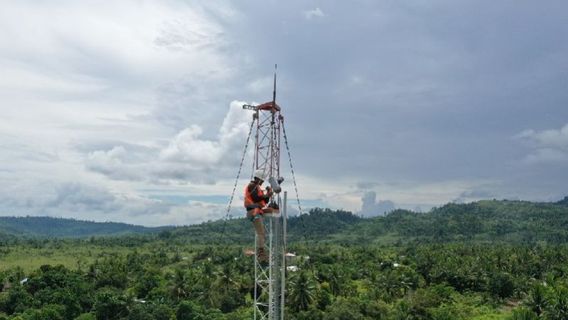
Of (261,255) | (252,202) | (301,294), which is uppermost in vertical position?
(252,202)

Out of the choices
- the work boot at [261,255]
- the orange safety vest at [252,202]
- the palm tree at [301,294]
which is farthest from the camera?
the palm tree at [301,294]

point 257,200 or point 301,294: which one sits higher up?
point 257,200

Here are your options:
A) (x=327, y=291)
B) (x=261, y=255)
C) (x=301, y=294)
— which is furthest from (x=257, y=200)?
(x=327, y=291)

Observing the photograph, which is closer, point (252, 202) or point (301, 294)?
point (252, 202)

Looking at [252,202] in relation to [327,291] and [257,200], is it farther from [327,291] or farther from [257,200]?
[327,291]

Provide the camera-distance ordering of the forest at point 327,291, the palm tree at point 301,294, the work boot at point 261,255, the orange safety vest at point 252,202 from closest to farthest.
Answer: the orange safety vest at point 252,202 < the work boot at point 261,255 < the forest at point 327,291 < the palm tree at point 301,294

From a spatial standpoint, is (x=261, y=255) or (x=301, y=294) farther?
(x=301, y=294)

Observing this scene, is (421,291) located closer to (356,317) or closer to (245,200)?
(356,317)

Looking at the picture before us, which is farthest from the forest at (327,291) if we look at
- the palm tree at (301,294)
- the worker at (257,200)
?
the worker at (257,200)

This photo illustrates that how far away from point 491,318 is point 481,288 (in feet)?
50.0

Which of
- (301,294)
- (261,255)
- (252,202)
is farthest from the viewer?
(301,294)

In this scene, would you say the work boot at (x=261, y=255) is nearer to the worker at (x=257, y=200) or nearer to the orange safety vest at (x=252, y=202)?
the worker at (x=257, y=200)

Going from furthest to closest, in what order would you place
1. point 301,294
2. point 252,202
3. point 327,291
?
point 327,291 → point 301,294 → point 252,202

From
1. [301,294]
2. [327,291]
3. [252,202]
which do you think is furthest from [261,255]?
[327,291]
